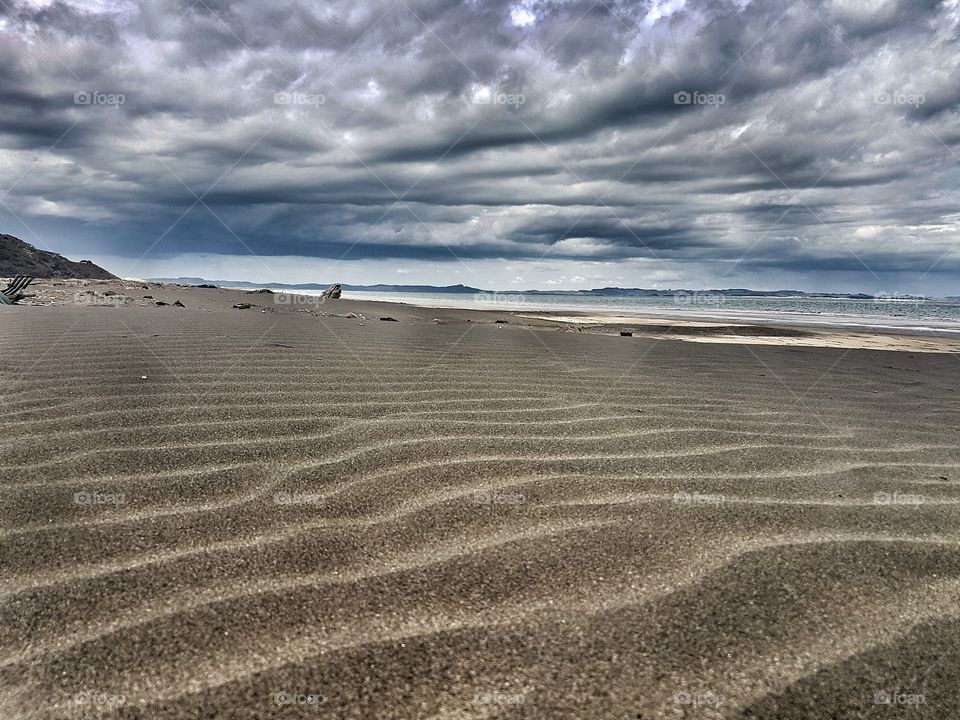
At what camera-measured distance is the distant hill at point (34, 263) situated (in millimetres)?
26059

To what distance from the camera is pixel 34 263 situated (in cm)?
2784

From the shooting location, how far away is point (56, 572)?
1.81m

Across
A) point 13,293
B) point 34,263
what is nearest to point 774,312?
point 13,293

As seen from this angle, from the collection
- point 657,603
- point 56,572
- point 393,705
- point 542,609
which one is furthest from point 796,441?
point 56,572

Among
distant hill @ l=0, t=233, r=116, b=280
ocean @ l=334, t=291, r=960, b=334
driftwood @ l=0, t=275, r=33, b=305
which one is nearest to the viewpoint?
driftwood @ l=0, t=275, r=33, b=305

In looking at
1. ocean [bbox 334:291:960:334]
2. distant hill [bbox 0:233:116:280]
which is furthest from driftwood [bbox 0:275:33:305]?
ocean [bbox 334:291:960:334]

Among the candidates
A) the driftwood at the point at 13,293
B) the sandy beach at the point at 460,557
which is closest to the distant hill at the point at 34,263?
the driftwood at the point at 13,293

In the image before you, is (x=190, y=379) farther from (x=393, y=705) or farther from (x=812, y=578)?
(x=812, y=578)

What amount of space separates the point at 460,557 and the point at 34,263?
33182 millimetres

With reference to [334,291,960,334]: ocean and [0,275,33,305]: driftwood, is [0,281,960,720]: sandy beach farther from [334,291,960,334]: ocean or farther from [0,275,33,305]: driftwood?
[334,291,960,334]: ocean

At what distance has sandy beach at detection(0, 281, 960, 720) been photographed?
1441 millimetres

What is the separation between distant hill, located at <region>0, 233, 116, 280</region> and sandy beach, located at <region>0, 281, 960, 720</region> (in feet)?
90.2

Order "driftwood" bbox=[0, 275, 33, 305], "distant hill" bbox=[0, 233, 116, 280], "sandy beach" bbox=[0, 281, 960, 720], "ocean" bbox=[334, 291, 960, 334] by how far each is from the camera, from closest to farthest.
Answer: "sandy beach" bbox=[0, 281, 960, 720], "driftwood" bbox=[0, 275, 33, 305], "ocean" bbox=[334, 291, 960, 334], "distant hill" bbox=[0, 233, 116, 280]

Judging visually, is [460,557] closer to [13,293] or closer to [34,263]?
[13,293]
